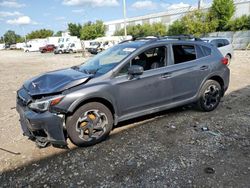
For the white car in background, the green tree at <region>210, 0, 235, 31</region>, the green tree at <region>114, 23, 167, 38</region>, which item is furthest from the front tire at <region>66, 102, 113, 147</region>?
the green tree at <region>114, 23, 167, 38</region>

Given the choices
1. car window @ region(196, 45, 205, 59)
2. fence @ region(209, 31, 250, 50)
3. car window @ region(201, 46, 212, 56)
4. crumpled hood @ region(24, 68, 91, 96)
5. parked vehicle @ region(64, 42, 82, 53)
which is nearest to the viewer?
crumpled hood @ region(24, 68, 91, 96)

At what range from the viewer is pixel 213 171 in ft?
10.3

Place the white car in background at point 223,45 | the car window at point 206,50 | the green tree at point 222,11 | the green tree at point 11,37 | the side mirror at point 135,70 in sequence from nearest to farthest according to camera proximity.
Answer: the side mirror at point 135,70, the car window at point 206,50, the white car in background at point 223,45, the green tree at point 222,11, the green tree at point 11,37

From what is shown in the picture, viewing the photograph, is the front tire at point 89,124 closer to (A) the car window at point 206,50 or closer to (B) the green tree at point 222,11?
(A) the car window at point 206,50

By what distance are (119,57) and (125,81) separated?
1.72 ft

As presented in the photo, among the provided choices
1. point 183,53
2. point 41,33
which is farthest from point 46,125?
point 41,33

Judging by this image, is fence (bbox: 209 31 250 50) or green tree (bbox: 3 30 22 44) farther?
green tree (bbox: 3 30 22 44)

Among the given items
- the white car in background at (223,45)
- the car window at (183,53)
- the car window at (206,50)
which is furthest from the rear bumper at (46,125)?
the white car in background at (223,45)

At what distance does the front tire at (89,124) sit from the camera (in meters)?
3.73

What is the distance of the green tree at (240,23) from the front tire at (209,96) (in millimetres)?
27141

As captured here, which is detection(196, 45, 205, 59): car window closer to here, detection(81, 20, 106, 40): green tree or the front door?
the front door

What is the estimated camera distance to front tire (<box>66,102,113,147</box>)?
147 inches

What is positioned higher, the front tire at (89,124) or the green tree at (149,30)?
the green tree at (149,30)

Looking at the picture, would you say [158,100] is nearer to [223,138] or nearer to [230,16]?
[223,138]
